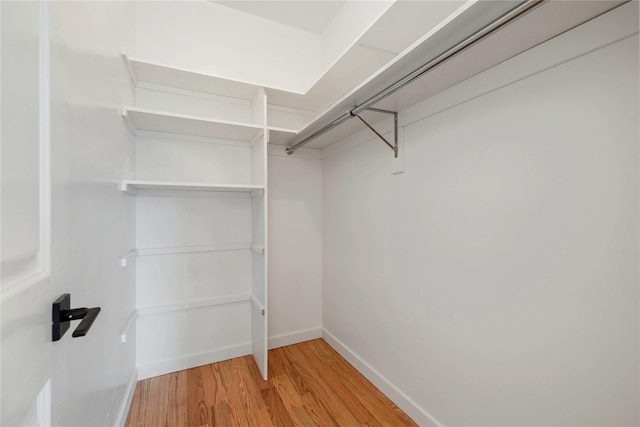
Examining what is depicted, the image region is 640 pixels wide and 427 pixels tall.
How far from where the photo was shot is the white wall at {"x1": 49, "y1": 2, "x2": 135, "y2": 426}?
2.38 feet

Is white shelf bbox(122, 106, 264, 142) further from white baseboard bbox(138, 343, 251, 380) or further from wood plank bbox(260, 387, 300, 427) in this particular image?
wood plank bbox(260, 387, 300, 427)

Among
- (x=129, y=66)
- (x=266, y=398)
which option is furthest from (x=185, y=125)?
(x=266, y=398)

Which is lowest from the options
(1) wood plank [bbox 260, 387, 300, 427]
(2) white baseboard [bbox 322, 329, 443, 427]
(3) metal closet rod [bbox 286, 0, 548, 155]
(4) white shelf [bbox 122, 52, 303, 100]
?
(1) wood plank [bbox 260, 387, 300, 427]

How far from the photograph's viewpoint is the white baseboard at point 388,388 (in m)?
1.52

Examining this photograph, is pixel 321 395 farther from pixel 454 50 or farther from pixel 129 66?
pixel 129 66

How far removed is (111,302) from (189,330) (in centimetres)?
91

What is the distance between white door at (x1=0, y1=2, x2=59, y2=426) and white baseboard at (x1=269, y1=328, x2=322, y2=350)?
1.94 m

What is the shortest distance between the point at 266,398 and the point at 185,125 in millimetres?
1966

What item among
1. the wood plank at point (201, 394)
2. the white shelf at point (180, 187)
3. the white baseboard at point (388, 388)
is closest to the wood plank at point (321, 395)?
the white baseboard at point (388, 388)

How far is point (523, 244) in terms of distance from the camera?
1093 millimetres

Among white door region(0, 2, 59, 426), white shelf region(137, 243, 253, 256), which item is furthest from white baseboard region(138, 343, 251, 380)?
white door region(0, 2, 59, 426)

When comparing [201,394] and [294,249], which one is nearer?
[201,394]

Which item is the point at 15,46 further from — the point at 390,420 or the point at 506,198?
the point at 390,420

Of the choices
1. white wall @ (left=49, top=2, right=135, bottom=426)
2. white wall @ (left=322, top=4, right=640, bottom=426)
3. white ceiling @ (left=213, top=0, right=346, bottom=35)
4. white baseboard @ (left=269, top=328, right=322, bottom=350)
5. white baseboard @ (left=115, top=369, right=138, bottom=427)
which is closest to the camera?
white wall @ (left=49, top=2, right=135, bottom=426)
